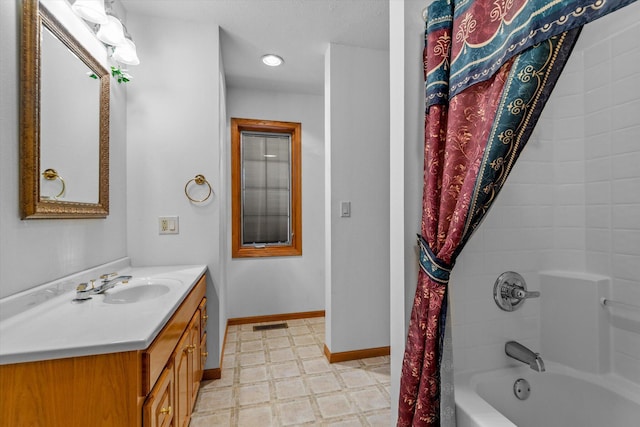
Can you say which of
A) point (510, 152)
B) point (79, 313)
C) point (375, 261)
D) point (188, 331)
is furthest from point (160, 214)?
point (510, 152)

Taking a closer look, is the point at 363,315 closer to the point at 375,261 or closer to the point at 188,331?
the point at 375,261

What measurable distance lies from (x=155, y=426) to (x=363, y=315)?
1754mm

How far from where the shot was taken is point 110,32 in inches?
61.7

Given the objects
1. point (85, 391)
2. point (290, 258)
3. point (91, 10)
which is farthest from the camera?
point (290, 258)

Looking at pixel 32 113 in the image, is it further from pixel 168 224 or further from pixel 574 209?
pixel 574 209

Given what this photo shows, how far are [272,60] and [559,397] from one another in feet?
9.76

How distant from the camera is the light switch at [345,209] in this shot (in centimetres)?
243

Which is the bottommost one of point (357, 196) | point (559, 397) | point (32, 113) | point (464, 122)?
point (559, 397)

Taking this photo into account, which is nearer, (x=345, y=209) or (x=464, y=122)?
(x=464, y=122)

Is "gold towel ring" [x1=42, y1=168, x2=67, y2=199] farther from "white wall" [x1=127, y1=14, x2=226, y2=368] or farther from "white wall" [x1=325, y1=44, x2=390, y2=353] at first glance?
"white wall" [x1=325, y1=44, x2=390, y2=353]

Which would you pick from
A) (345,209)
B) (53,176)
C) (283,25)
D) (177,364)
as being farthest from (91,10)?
(345,209)

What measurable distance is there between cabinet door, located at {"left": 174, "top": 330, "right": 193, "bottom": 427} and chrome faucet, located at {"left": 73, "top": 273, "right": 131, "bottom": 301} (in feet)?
1.39

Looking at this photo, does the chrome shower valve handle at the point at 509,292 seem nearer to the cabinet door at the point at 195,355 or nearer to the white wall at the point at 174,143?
the cabinet door at the point at 195,355

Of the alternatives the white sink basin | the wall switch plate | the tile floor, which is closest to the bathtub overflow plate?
the tile floor
